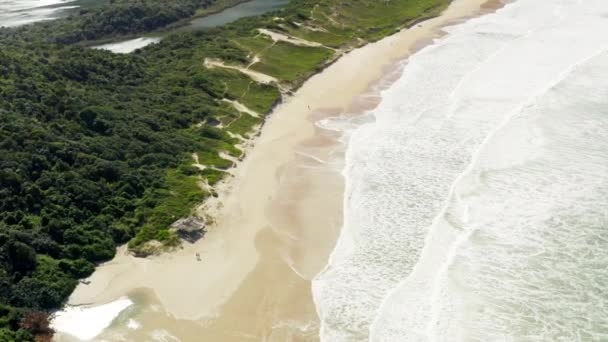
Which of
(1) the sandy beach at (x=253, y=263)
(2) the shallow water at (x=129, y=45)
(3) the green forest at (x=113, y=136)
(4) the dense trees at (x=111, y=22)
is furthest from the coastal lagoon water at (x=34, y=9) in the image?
(1) the sandy beach at (x=253, y=263)

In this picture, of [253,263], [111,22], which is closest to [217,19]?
[111,22]

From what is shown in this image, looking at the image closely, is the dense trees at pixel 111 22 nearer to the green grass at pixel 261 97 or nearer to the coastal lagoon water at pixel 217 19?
the coastal lagoon water at pixel 217 19

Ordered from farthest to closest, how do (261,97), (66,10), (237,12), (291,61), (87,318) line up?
(66,10) < (237,12) < (291,61) < (261,97) < (87,318)

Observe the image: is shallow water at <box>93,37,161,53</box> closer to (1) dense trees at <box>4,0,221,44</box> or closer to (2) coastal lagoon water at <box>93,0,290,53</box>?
(2) coastal lagoon water at <box>93,0,290,53</box>

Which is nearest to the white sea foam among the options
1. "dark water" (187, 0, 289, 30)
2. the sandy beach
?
the sandy beach

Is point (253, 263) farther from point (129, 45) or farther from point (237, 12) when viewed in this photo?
point (237, 12)

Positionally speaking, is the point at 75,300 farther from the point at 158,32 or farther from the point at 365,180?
the point at 158,32
